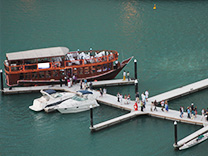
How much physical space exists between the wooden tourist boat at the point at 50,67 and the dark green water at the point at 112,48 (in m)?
3.80

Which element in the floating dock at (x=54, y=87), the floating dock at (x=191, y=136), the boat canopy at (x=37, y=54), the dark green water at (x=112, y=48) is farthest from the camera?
the boat canopy at (x=37, y=54)

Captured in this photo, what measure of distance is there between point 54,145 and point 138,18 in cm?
6935

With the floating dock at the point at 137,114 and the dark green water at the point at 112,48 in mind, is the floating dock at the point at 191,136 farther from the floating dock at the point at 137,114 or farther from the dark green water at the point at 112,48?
the floating dock at the point at 137,114

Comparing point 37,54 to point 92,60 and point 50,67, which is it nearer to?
point 50,67

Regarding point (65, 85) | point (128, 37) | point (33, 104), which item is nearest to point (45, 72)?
point (65, 85)

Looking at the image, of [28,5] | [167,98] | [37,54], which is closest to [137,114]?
[167,98]

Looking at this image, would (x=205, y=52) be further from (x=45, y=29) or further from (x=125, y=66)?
(x=45, y=29)

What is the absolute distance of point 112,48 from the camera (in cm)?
10094

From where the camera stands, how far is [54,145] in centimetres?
5847

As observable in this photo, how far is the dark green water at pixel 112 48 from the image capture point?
58.6m

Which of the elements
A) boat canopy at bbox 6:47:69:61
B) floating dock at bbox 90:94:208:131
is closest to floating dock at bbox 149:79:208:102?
floating dock at bbox 90:94:208:131

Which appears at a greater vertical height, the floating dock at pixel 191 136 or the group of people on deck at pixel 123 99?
the group of people on deck at pixel 123 99

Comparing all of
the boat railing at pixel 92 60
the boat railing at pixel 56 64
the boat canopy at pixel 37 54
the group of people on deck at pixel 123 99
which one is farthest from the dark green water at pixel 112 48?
the boat railing at pixel 92 60

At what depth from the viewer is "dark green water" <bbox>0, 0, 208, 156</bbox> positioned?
192 feet
